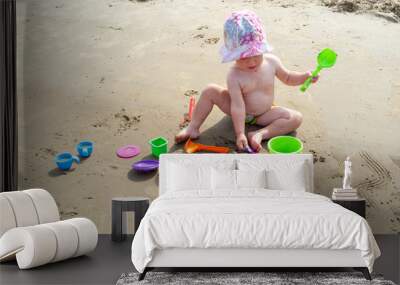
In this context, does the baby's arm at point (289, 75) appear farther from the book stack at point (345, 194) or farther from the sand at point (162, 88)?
the book stack at point (345, 194)

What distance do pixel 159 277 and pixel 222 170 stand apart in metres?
1.61

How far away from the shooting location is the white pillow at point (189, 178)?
245 inches

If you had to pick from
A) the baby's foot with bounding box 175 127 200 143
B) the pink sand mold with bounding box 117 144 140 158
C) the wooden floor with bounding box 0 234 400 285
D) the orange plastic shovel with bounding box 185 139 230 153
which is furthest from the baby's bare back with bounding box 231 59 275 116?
the wooden floor with bounding box 0 234 400 285

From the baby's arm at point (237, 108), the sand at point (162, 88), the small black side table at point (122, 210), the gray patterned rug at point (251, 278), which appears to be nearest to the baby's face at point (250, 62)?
the baby's arm at point (237, 108)

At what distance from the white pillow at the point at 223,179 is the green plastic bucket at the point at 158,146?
0.82 metres

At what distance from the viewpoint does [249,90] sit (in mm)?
6684

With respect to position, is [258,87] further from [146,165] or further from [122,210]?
[122,210]

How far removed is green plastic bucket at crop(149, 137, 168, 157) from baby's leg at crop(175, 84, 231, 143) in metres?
0.16

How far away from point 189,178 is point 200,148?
2.11 ft

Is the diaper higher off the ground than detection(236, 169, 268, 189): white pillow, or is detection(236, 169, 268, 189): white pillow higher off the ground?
the diaper

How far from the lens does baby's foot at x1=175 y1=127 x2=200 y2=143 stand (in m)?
6.82

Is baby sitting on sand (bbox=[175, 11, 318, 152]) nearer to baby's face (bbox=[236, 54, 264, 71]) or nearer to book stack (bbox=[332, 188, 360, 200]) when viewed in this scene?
baby's face (bbox=[236, 54, 264, 71])

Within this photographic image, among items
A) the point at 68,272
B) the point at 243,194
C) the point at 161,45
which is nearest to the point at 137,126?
the point at 161,45

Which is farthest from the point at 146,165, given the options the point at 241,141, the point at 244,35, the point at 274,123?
the point at 244,35
